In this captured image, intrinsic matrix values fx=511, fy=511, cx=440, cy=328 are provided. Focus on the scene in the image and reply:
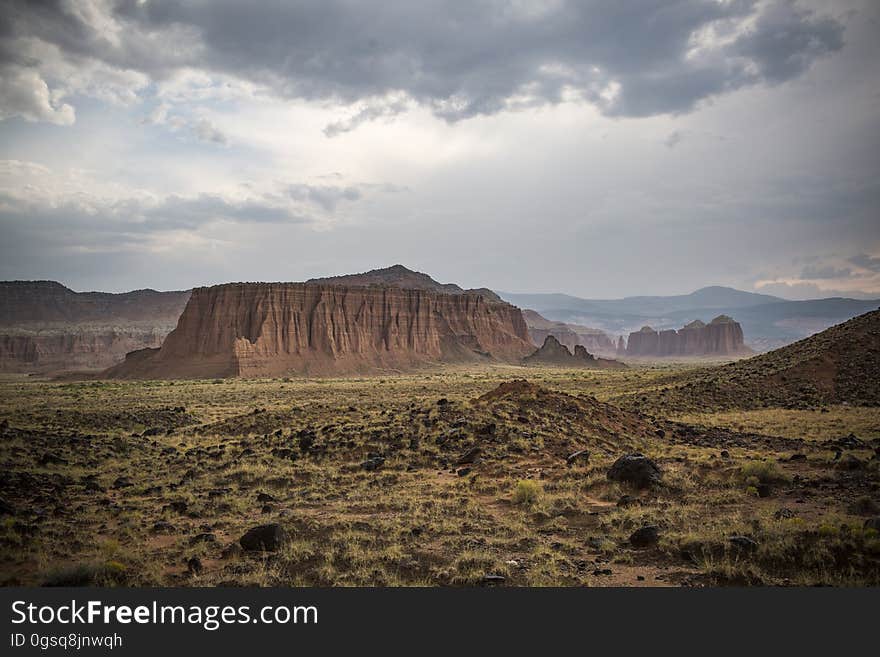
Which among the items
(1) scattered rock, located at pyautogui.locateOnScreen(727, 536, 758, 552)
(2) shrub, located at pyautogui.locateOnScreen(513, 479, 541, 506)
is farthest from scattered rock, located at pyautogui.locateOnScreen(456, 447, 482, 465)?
(1) scattered rock, located at pyautogui.locateOnScreen(727, 536, 758, 552)

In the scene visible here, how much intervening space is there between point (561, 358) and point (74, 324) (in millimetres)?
138299

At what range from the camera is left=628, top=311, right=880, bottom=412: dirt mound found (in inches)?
1277

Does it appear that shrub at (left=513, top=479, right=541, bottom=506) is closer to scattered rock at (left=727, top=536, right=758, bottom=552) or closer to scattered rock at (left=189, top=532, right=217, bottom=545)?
scattered rock at (left=727, top=536, right=758, bottom=552)

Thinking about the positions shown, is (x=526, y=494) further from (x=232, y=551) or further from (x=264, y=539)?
(x=232, y=551)

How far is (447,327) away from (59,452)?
113m

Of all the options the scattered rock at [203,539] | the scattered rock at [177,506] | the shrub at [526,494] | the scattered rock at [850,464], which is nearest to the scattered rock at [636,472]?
the shrub at [526,494]

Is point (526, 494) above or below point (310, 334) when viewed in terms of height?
below

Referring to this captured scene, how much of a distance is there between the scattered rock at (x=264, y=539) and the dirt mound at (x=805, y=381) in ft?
91.0

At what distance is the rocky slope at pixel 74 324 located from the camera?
116 m

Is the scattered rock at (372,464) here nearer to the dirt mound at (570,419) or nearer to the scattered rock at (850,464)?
the dirt mound at (570,419)

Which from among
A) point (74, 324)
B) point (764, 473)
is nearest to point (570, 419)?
point (764, 473)

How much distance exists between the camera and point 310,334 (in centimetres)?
10200

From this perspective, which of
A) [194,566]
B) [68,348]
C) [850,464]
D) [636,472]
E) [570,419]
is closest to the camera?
[194,566]

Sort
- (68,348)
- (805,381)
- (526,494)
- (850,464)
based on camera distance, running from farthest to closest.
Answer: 1. (68,348)
2. (805,381)
3. (850,464)
4. (526,494)
